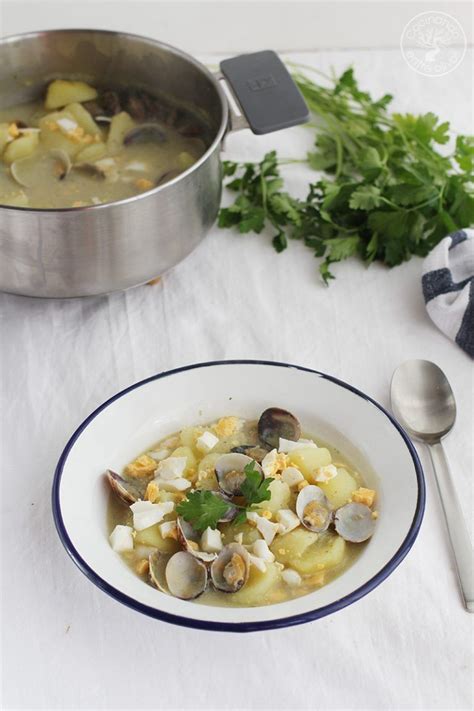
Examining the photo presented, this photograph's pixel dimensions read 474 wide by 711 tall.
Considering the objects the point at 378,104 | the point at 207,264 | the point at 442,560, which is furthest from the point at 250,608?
the point at 378,104

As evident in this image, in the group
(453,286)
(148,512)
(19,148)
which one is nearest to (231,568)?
(148,512)

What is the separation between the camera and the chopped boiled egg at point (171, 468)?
3.93 ft

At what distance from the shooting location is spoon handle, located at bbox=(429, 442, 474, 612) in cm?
113

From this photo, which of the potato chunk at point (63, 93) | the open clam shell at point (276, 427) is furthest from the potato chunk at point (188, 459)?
the potato chunk at point (63, 93)

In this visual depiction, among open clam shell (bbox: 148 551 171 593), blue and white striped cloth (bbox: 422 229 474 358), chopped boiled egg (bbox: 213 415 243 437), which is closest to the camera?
open clam shell (bbox: 148 551 171 593)

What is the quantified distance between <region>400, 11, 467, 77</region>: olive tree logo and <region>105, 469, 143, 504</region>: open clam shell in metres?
1.45

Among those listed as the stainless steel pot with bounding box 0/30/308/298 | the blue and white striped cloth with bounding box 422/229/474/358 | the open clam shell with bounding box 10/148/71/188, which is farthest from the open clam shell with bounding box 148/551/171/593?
the open clam shell with bounding box 10/148/71/188

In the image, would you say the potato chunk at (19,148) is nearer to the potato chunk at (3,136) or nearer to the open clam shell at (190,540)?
the potato chunk at (3,136)

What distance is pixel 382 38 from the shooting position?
2.46 m

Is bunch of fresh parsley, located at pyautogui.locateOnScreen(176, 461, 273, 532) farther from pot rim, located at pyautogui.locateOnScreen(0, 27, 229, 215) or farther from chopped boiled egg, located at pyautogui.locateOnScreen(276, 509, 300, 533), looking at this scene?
pot rim, located at pyautogui.locateOnScreen(0, 27, 229, 215)

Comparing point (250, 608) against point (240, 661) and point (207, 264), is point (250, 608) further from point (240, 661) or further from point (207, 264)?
point (207, 264)

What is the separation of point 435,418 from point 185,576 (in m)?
0.48

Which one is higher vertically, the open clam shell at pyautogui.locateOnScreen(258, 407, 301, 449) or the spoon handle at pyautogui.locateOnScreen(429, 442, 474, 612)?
the open clam shell at pyautogui.locateOnScreen(258, 407, 301, 449)

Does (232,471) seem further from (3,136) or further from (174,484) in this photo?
(3,136)
